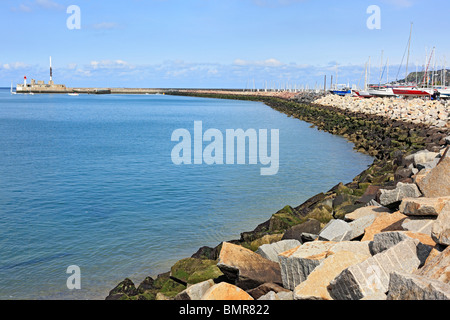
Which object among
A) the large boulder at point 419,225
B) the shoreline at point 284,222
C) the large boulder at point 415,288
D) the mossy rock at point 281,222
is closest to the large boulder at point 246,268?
the shoreline at point 284,222

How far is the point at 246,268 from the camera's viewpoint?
18.9 feet

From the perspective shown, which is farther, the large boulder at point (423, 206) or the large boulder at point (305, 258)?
the large boulder at point (423, 206)

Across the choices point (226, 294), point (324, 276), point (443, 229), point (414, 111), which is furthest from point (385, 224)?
point (414, 111)

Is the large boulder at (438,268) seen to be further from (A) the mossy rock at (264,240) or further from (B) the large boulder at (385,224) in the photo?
(A) the mossy rock at (264,240)

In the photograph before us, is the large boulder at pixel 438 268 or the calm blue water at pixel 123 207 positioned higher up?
the large boulder at pixel 438 268

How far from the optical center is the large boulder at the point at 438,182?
718cm

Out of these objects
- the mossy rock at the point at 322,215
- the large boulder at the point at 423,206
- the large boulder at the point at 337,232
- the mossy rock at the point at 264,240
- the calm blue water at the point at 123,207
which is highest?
the large boulder at the point at 423,206

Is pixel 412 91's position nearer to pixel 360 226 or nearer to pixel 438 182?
pixel 438 182

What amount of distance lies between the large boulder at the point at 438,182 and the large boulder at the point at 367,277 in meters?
2.81

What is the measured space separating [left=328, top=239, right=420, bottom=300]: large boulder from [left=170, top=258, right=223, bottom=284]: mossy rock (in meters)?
Answer: 2.28

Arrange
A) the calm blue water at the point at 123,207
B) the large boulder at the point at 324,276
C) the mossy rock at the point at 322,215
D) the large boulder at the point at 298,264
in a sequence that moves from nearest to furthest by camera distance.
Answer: the large boulder at the point at 324,276 → the large boulder at the point at 298,264 → the calm blue water at the point at 123,207 → the mossy rock at the point at 322,215
